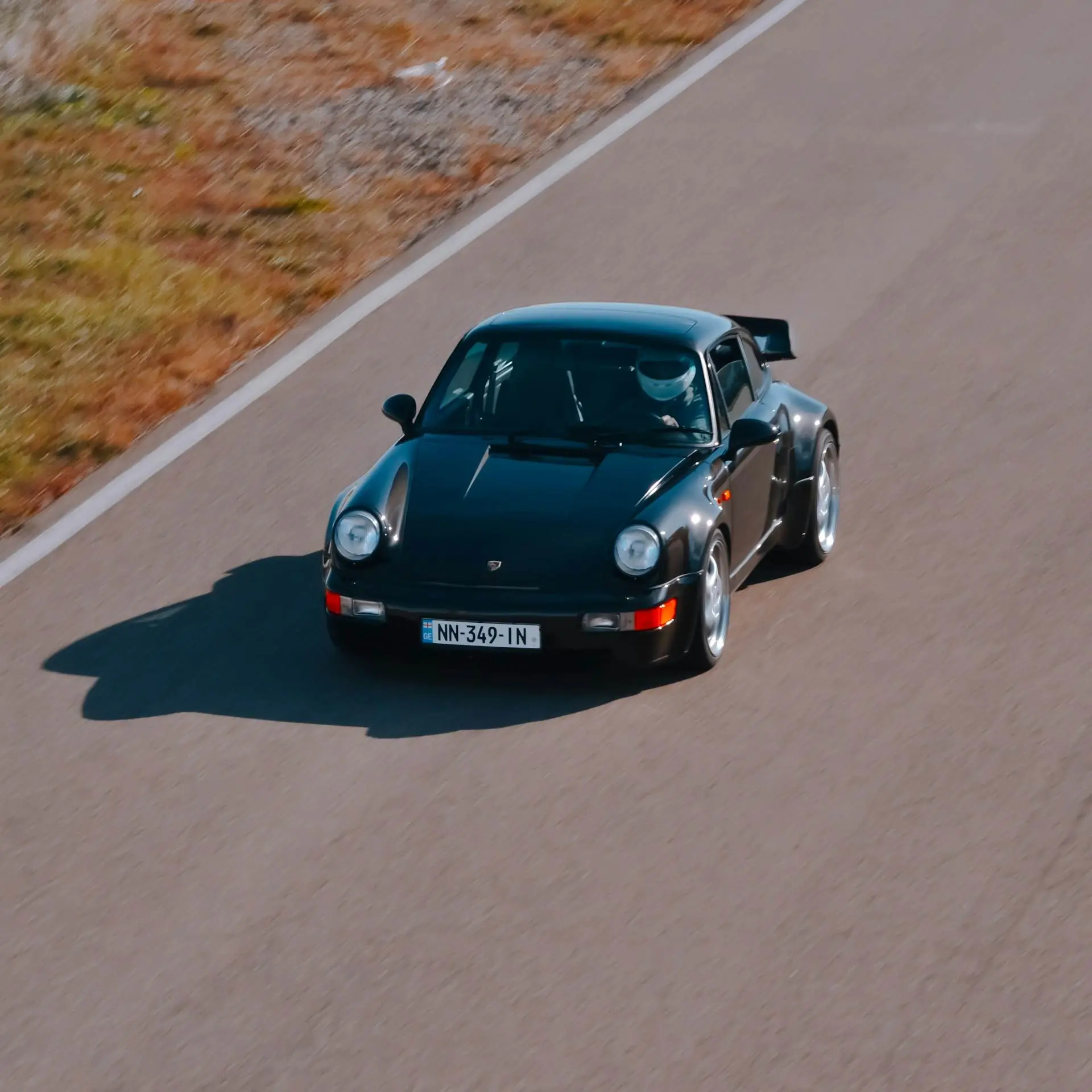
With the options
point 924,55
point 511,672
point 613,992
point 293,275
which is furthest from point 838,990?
point 924,55

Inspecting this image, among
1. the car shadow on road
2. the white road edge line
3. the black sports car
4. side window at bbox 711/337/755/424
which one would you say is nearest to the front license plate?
the black sports car

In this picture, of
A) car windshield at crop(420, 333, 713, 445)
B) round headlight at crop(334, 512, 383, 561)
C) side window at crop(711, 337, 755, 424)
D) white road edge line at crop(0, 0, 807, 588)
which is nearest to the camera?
round headlight at crop(334, 512, 383, 561)

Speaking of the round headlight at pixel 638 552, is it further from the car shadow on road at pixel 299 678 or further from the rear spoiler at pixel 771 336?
the rear spoiler at pixel 771 336

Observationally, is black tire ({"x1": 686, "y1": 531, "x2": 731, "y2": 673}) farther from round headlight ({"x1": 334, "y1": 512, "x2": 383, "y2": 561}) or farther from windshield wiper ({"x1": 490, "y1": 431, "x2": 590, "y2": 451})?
round headlight ({"x1": 334, "y1": 512, "x2": 383, "y2": 561})

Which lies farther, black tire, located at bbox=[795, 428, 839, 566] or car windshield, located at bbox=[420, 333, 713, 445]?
black tire, located at bbox=[795, 428, 839, 566]

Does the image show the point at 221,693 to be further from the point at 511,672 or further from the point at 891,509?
the point at 891,509

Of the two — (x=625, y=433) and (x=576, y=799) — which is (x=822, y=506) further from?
(x=576, y=799)

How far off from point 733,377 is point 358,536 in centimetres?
232

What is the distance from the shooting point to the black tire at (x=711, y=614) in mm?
9250

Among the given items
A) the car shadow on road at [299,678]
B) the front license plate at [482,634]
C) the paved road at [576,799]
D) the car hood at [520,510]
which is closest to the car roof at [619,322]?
the car hood at [520,510]

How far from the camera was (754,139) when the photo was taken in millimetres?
18453

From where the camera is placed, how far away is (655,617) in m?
9.02

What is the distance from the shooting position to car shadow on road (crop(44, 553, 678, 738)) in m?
9.01

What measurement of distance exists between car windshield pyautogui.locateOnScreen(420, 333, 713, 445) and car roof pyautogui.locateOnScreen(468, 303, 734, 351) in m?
0.08
